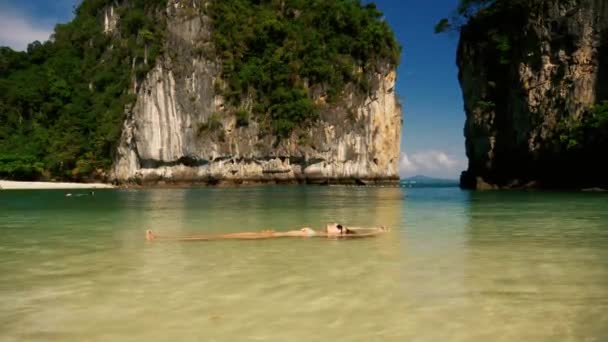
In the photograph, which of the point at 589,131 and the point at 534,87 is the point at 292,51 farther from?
the point at 589,131

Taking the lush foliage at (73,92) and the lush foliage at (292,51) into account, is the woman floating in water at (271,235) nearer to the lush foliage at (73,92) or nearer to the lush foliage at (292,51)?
the lush foliage at (292,51)

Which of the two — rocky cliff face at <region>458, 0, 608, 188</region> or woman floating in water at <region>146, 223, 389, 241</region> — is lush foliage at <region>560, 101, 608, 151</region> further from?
woman floating in water at <region>146, 223, 389, 241</region>

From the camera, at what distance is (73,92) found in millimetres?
60844

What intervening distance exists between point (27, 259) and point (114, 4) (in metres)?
65.1

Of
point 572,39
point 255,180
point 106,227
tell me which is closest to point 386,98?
point 255,180

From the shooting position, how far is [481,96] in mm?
36594

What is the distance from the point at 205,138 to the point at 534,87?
3170 centimetres

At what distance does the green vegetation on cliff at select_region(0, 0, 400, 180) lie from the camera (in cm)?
5175

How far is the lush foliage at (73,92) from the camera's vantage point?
168 ft

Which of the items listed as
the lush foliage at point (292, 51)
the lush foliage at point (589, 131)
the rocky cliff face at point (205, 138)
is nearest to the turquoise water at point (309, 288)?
the lush foliage at point (589, 131)

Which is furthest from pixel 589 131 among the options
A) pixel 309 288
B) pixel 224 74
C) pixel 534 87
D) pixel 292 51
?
pixel 224 74

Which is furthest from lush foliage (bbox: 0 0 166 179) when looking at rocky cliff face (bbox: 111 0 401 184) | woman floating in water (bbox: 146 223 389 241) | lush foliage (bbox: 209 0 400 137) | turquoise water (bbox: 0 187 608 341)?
turquoise water (bbox: 0 187 608 341)

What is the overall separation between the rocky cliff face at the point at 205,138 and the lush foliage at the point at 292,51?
159 cm

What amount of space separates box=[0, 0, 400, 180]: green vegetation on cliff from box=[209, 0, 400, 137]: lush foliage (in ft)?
0.38
